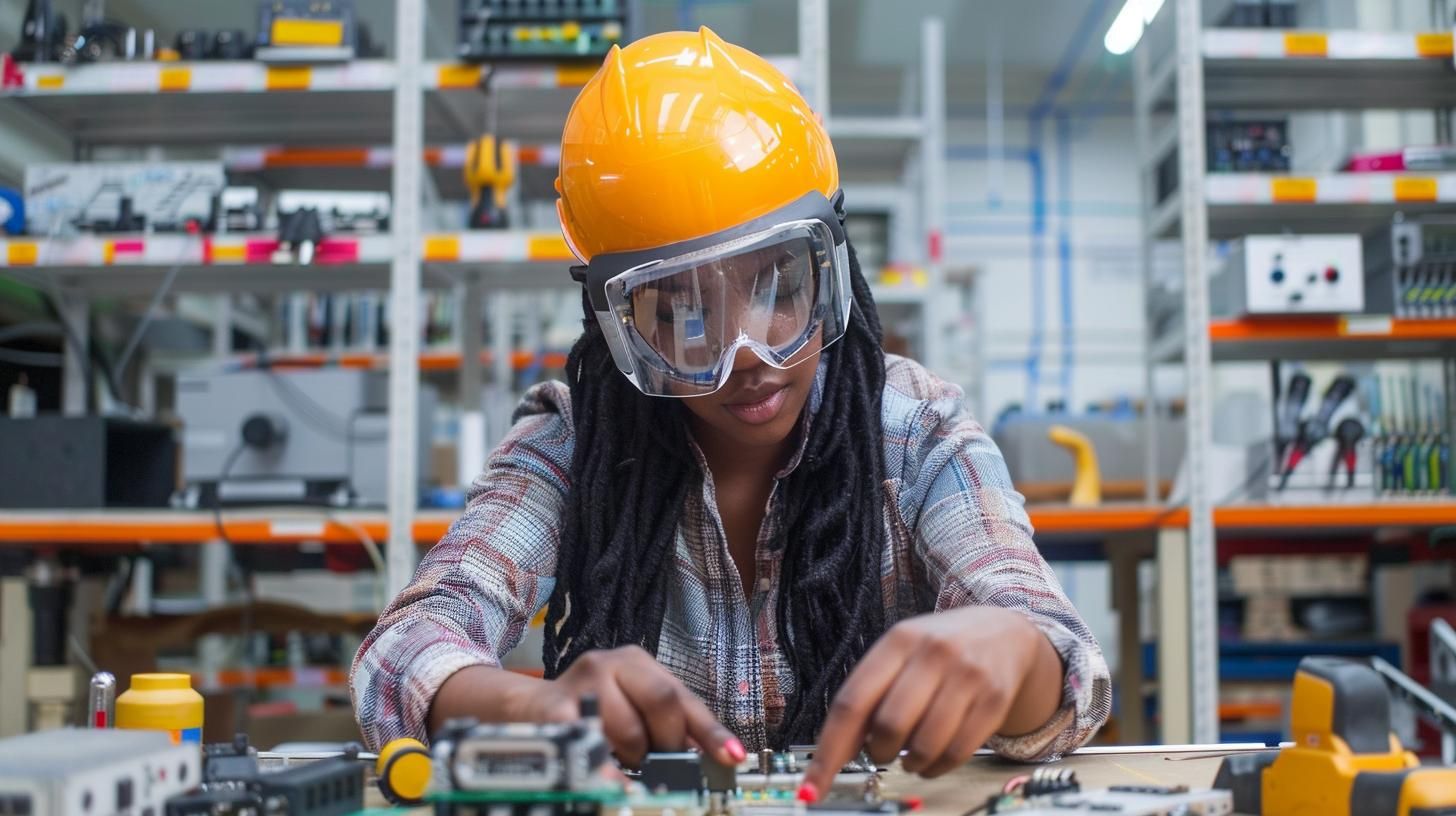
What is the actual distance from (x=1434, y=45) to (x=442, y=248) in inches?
89.2

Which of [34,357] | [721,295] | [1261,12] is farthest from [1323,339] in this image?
[34,357]

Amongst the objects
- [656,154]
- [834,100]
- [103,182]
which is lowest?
[656,154]

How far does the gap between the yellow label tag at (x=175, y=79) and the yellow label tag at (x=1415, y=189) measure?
2688 millimetres

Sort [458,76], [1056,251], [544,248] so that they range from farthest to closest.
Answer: [1056,251] → [458,76] → [544,248]

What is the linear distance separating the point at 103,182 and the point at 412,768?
243cm

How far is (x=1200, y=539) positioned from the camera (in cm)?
253

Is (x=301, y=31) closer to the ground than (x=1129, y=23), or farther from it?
farther from it

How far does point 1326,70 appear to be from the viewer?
2875mm

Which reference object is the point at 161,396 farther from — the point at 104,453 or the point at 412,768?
the point at 412,768

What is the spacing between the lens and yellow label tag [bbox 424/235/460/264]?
2.64 metres

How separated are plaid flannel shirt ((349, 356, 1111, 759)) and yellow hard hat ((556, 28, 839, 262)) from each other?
10.8 inches

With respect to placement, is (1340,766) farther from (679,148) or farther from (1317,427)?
(1317,427)

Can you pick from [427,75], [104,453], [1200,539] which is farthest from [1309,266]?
[104,453]

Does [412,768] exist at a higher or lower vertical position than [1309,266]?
lower
